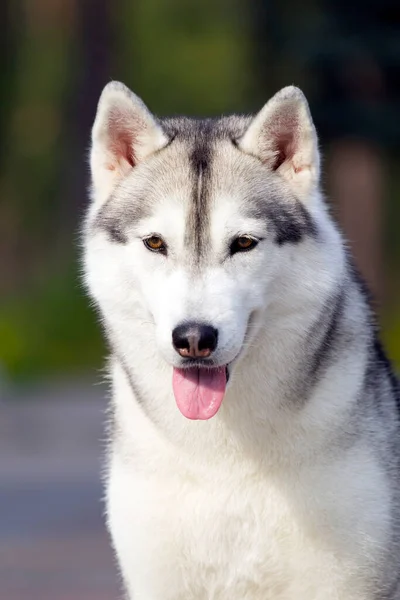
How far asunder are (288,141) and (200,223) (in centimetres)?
55

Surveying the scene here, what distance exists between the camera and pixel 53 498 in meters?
10.7

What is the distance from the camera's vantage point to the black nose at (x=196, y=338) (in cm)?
460

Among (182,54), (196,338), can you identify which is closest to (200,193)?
(196,338)

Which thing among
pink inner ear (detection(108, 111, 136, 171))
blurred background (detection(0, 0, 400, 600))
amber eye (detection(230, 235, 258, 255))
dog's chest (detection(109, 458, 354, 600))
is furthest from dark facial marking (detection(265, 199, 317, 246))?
blurred background (detection(0, 0, 400, 600))

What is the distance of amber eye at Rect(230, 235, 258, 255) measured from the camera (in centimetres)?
485

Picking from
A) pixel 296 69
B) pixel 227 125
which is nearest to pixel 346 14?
pixel 296 69

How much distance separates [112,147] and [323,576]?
1.68m

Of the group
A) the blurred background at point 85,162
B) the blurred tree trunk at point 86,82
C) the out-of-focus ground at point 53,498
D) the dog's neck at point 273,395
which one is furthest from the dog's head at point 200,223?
the blurred tree trunk at point 86,82

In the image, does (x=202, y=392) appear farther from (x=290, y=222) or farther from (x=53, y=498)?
(x=53, y=498)

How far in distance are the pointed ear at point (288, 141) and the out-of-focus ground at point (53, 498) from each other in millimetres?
2834

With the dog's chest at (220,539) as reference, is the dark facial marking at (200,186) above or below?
above

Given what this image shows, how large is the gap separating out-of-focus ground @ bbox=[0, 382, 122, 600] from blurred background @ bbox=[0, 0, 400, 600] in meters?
0.02

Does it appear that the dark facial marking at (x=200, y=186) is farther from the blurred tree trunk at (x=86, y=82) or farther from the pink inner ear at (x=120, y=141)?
the blurred tree trunk at (x=86, y=82)

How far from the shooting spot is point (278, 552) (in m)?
5.10
